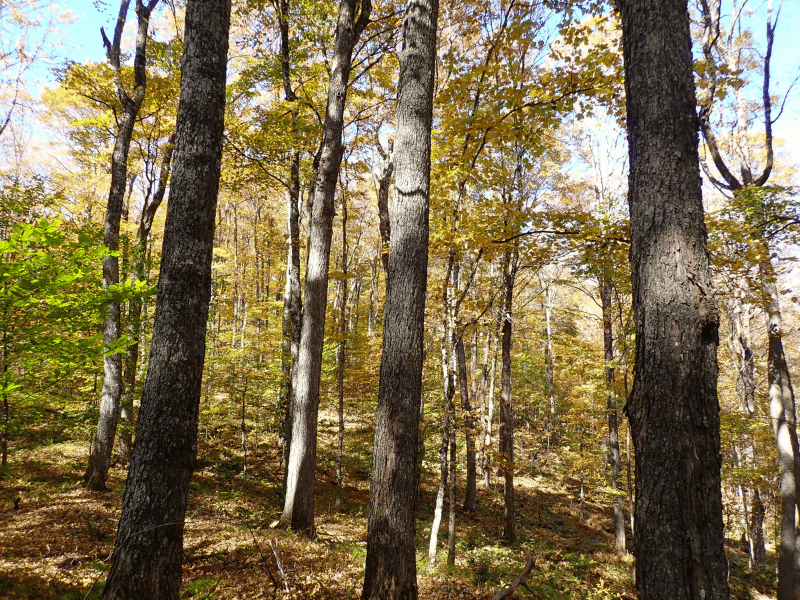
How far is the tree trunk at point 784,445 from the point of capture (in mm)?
8242

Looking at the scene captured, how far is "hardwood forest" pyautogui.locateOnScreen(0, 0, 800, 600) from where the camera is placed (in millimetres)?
2350

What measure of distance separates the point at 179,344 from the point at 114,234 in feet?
23.5

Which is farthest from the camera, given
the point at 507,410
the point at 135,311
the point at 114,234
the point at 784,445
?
the point at 507,410

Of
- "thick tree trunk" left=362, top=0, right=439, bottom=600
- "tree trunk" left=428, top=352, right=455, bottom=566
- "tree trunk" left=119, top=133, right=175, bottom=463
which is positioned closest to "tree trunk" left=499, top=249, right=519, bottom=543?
"tree trunk" left=428, top=352, right=455, bottom=566

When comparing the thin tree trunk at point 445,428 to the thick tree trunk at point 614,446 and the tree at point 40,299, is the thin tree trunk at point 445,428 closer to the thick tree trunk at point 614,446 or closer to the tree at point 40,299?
the tree at point 40,299

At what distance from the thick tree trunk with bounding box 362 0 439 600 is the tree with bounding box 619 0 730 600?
1.72 m

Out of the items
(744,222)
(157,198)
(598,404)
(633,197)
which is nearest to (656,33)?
(633,197)

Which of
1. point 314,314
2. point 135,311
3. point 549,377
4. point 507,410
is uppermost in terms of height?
point 135,311

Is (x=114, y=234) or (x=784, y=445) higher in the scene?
(x=114, y=234)

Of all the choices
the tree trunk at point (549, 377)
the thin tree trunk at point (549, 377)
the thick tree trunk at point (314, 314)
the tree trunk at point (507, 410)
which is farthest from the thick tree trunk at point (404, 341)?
the tree trunk at point (549, 377)

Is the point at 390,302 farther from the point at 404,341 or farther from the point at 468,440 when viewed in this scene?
the point at 468,440

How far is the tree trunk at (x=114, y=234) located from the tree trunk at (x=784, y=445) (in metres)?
13.9

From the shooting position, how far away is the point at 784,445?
8523mm

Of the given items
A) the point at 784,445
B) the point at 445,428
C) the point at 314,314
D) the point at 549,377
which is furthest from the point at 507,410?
the point at 549,377
